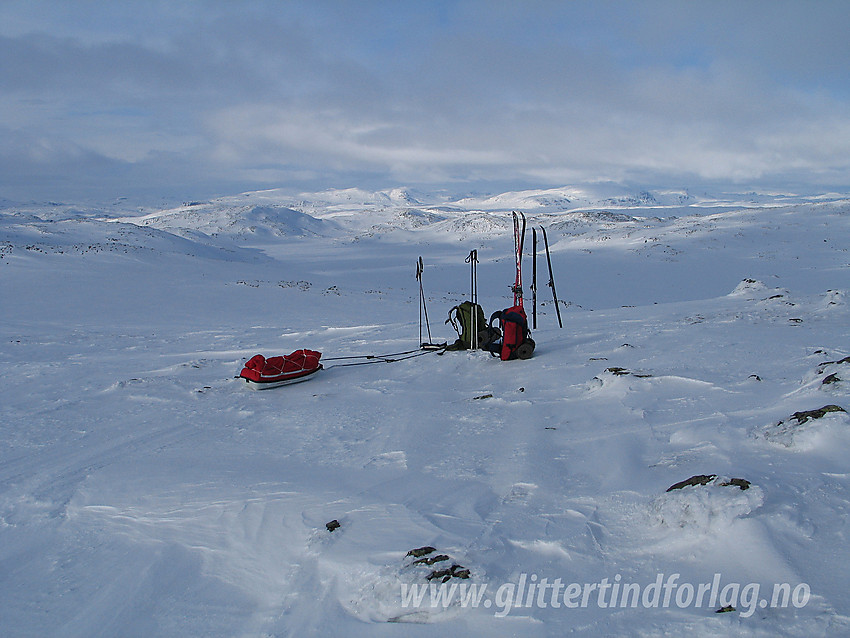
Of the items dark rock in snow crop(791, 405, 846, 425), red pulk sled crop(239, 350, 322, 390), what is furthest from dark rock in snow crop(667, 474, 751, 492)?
red pulk sled crop(239, 350, 322, 390)

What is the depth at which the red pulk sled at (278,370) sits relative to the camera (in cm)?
771

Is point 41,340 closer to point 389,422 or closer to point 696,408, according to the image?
point 389,422

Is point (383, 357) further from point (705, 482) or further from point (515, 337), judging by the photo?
point (705, 482)

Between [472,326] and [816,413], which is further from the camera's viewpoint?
[472,326]

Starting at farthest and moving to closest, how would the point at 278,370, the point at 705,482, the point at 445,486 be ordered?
the point at 278,370, the point at 445,486, the point at 705,482

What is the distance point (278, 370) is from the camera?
7871 mm

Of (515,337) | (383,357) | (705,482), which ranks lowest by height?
(383,357)

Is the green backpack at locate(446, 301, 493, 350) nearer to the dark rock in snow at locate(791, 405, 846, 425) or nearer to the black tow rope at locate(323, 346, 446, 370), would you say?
the black tow rope at locate(323, 346, 446, 370)

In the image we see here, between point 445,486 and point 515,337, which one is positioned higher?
point 515,337

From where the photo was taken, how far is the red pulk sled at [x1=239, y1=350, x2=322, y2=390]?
771 cm

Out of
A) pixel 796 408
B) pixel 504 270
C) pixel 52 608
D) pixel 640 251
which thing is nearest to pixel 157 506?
pixel 52 608

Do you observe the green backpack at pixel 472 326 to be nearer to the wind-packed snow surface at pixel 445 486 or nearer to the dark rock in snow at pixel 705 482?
the wind-packed snow surface at pixel 445 486

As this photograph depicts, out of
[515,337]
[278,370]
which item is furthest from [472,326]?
[278,370]

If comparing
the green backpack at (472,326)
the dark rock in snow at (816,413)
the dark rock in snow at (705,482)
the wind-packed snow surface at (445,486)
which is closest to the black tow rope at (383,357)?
the wind-packed snow surface at (445,486)
